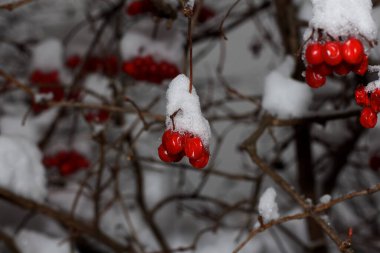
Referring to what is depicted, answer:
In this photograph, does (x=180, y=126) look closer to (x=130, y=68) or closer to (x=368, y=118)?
(x=368, y=118)

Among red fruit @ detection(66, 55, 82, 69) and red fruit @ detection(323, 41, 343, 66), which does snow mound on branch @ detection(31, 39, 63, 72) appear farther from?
red fruit @ detection(323, 41, 343, 66)

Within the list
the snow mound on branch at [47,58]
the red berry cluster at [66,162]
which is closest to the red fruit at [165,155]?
the red berry cluster at [66,162]

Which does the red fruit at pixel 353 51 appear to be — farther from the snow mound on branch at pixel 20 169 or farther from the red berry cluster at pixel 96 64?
the red berry cluster at pixel 96 64

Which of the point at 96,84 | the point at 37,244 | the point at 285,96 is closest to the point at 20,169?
the point at 37,244

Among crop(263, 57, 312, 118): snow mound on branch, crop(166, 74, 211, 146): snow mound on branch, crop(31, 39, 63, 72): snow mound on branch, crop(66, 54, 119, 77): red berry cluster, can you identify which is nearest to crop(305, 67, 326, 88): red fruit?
crop(166, 74, 211, 146): snow mound on branch

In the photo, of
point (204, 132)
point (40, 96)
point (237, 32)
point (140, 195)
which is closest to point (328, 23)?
point (204, 132)

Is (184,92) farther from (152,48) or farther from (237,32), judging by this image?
(237,32)
